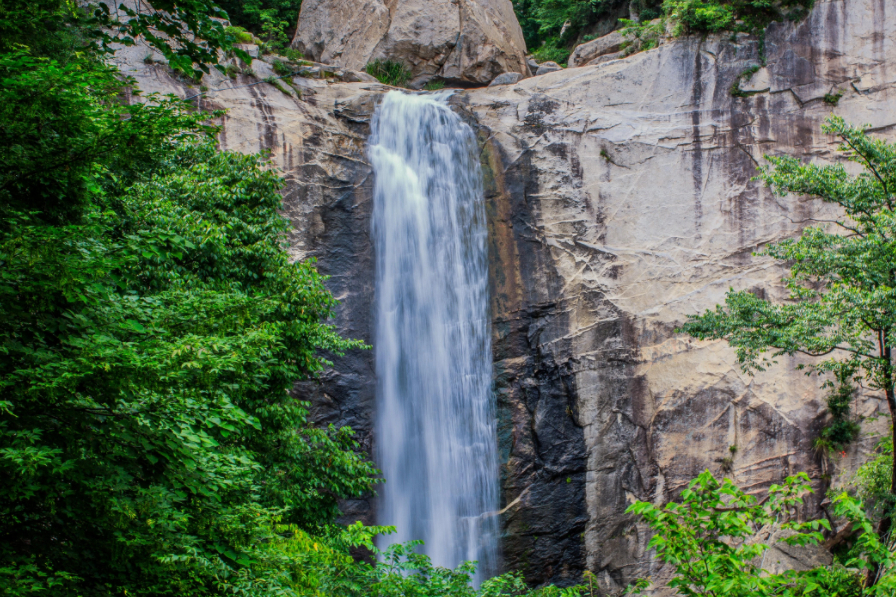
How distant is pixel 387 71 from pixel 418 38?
1.34m

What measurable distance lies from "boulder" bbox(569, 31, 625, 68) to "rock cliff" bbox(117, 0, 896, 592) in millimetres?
1858

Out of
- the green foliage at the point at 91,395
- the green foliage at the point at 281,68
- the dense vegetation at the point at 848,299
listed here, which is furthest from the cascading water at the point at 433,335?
the green foliage at the point at 91,395

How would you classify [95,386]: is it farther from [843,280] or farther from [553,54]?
[553,54]

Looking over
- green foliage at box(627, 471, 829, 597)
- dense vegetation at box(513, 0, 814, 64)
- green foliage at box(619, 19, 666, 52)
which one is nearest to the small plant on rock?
dense vegetation at box(513, 0, 814, 64)

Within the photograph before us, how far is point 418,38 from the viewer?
1930 centimetres

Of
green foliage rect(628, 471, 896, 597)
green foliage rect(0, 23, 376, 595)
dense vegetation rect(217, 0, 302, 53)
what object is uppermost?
dense vegetation rect(217, 0, 302, 53)

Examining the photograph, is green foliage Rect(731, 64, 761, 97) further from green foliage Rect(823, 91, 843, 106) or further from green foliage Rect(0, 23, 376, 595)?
green foliage Rect(0, 23, 376, 595)

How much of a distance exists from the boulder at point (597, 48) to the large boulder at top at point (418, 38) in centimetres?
208

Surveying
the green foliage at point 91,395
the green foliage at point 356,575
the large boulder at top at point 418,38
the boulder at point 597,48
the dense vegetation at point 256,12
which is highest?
the dense vegetation at point 256,12

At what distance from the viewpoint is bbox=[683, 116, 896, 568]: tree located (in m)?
9.10

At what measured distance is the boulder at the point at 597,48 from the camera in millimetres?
18438

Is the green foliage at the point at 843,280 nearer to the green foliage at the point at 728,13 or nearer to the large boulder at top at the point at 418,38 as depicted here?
the green foliage at the point at 728,13

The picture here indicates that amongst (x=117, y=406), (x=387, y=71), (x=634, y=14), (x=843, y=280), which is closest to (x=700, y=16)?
(x=634, y=14)

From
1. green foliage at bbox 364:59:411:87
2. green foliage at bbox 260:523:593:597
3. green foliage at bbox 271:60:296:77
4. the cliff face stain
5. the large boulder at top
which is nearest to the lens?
green foliage at bbox 260:523:593:597
